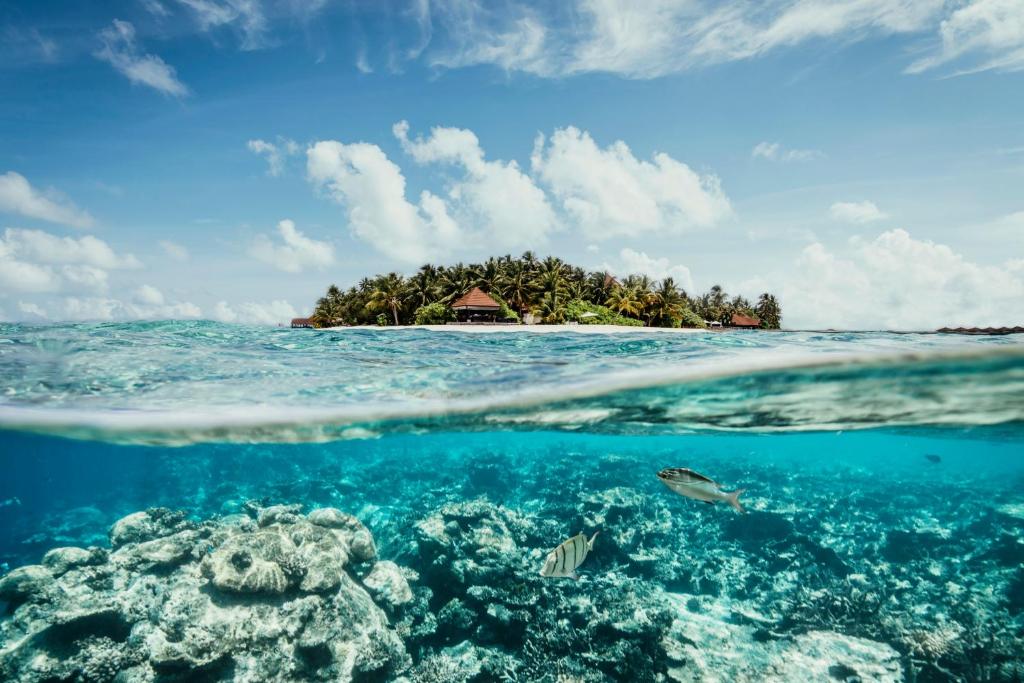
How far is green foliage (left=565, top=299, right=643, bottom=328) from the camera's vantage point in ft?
144

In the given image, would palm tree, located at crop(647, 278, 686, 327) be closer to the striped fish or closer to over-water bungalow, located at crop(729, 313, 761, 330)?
over-water bungalow, located at crop(729, 313, 761, 330)

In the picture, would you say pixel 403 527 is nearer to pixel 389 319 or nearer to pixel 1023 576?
pixel 1023 576

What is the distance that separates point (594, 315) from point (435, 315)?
46.9 feet

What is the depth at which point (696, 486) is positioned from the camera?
5.49 metres

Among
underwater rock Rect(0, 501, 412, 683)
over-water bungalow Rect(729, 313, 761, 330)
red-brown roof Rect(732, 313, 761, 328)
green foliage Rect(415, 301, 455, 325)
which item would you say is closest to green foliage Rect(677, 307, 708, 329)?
over-water bungalow Rect(729, 313, 761, 330)

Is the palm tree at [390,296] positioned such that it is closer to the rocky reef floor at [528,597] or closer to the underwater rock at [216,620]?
the rocky reef floor at [528,597]

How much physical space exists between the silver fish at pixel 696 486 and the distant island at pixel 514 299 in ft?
123

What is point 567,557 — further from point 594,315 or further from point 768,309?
point 768,309

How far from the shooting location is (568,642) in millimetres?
10453

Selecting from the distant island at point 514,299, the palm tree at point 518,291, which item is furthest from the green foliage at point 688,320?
the palm tree at point 518,291

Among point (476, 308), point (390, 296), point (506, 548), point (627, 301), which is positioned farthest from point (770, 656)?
point (390, 296)

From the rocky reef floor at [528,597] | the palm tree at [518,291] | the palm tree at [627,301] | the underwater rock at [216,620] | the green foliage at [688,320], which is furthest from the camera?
the green foliage at [688,320]

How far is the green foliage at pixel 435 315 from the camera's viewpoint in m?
43.4

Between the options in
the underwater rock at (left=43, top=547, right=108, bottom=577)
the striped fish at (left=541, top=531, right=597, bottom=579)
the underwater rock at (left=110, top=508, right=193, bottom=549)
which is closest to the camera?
the striped fish at (left=541, top=531, right=597, bottom=579)
